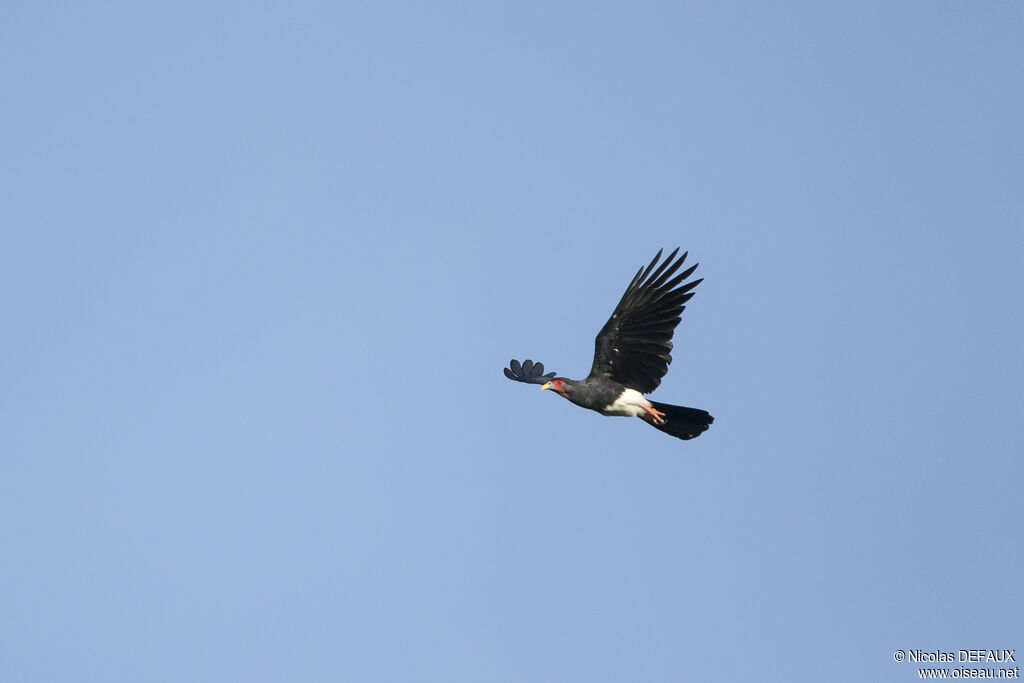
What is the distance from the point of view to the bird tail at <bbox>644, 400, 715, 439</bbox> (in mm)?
17906

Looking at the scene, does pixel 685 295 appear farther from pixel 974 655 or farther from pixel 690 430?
pixel 974 655

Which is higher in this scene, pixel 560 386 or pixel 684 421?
pixel 560 386

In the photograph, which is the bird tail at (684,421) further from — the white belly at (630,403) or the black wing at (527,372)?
the black wing at (527,372)

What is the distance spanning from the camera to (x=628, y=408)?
1808 centimetres

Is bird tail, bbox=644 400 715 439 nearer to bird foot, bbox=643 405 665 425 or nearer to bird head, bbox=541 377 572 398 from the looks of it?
bird foot, bbox=643 405 665 425

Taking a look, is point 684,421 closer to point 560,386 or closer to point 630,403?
point 630,403

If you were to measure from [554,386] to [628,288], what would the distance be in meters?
2.30

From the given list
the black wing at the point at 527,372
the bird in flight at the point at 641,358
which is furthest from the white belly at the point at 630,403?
the black wing at the point at 527,372

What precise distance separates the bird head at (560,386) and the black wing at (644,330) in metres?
0.53

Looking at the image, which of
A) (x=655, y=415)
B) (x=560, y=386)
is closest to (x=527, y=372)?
(x=560, y=386)

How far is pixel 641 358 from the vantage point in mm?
17828

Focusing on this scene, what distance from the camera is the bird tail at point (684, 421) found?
17906mm

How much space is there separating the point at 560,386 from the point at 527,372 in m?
2.08

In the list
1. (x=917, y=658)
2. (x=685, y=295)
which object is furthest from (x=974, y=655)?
(x=685, y=295)
